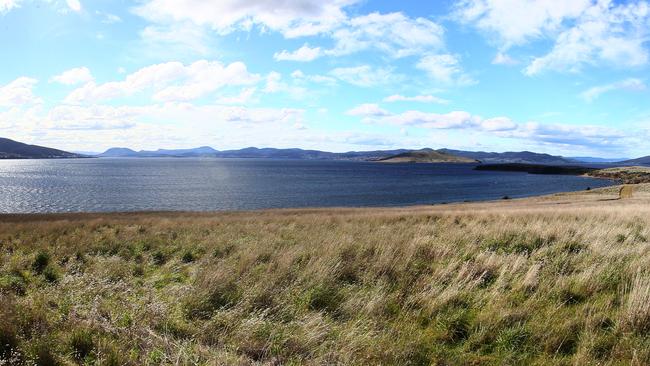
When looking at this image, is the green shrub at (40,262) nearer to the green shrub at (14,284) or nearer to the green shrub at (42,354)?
the green shrub at (14,284)

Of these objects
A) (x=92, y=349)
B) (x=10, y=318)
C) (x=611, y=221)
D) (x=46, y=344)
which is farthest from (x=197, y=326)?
(x=611, y=221)

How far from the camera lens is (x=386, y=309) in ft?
20.7

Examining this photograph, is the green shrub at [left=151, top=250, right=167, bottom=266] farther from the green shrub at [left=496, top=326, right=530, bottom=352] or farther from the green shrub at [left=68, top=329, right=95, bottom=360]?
the green shrub at [left=496, top=326, right=530, bottom=352]

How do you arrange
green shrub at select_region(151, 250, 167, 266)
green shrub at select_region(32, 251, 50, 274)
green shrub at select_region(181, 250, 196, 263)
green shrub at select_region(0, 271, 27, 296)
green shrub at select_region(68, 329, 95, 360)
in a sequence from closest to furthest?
1. green shrub at select_region(68, 329, 95, 360)
2. green shrub at select_region(0, 271, 27, 296)
3. green shrub at select_region(32, 251, 50, 274)
4. green shrub at select_region(151, 250, 167, 266)
5. green shrub at select_region(181, 250, 196, 263)

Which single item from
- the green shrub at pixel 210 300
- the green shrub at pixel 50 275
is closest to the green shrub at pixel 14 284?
the green shrub at pixel 50 275

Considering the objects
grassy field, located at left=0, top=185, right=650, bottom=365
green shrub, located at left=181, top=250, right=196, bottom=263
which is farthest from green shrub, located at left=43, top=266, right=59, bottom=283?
green shrub, located at left=181, top=250, right=196, bottom=263

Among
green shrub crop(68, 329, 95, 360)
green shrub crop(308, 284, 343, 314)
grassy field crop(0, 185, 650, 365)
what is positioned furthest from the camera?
green shrub crop(308, 284, 343, 314)

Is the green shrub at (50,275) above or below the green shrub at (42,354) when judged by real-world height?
below

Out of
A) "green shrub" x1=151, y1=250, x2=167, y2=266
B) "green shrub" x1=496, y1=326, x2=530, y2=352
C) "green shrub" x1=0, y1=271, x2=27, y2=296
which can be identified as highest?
"green shrub" x1=496, y1=326, x2=530, y2=352

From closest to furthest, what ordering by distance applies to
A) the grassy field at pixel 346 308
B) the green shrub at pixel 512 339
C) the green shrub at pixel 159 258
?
the grassy field at pixel 346 308
the green shrub at pixel 512 339
the green shrub at pixel 159 258

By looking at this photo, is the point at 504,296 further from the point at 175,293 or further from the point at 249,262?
the point at 175,293

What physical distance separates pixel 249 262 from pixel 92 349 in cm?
406

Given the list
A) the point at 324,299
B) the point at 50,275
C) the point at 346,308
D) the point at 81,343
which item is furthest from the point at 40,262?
the point at 346,308

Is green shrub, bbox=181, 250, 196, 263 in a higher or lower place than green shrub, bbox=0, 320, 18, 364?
lower
